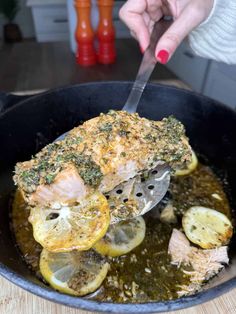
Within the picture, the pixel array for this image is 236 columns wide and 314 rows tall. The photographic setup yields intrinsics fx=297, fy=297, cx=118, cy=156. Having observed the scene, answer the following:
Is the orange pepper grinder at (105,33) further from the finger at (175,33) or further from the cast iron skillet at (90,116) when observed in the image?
the finger at (175,33)

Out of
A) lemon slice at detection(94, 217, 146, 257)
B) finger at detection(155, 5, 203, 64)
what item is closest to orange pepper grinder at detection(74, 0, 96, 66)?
finger at detection(155, 5, 203, 64)

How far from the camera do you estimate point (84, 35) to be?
1880mm

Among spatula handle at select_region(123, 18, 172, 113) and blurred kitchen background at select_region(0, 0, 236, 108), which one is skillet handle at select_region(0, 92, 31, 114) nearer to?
spatula handle at select_region(123, 18, 172, 113)

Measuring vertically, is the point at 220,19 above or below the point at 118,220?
above

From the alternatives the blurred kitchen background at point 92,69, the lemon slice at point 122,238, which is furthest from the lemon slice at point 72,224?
the blurred kitchen background at point 92,69

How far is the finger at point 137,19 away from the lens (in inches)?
42.8

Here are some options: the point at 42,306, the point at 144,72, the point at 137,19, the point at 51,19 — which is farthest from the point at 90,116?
the point at 51,19

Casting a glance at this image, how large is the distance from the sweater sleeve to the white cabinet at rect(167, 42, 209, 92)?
760 millimetres

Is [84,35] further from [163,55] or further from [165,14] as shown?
[163,55]

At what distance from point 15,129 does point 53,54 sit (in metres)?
1.34

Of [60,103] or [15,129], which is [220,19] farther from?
[15,129]

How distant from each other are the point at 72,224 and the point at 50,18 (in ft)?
9.85

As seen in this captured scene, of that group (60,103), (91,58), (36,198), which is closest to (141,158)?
(36,198)

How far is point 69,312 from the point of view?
29.5 inches
